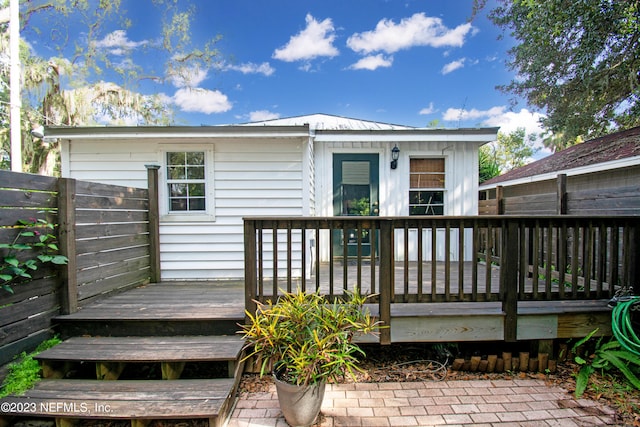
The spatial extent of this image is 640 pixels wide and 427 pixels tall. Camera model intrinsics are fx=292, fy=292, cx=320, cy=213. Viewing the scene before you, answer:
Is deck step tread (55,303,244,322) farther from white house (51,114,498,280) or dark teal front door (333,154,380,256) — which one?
dark teal front door (333,154,380,256)

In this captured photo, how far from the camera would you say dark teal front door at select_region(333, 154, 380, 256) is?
5.59 m

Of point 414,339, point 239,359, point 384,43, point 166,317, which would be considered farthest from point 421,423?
point 384,43

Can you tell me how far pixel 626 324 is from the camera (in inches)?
106

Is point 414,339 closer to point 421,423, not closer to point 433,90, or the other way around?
point 421,423

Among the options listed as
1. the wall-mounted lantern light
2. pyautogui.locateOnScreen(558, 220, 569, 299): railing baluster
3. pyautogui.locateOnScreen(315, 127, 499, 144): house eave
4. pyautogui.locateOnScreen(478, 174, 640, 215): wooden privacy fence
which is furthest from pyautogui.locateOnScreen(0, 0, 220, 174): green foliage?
pyautogui.locateOnScreen(558, 220, 569, 299): railing baluster

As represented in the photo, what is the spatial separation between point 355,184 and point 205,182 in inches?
106

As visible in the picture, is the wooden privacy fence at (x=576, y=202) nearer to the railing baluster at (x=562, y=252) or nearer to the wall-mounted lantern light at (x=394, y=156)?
the railing baluster at (x=562, y=252)

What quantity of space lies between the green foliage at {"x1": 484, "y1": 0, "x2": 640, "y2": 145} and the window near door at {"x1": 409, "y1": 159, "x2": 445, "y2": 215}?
3367 mm

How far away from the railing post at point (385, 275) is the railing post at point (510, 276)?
3.62 ft

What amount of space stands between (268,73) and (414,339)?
54.8 ft

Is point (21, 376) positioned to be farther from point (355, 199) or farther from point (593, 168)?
point (593, 168)

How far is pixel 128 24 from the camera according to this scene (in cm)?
1315

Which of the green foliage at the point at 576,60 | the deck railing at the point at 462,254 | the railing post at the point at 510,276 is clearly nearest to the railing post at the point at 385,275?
the deck railing at the point at 462,254

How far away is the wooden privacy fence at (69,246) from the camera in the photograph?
247cm
